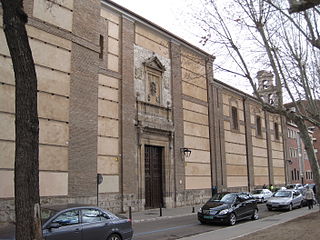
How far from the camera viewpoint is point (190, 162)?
30.8m

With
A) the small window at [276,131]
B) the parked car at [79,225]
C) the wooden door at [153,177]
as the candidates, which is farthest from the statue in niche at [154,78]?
the small window at [276,131]

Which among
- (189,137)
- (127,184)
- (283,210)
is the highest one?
(189,137)

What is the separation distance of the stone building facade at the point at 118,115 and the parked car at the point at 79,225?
686 cm

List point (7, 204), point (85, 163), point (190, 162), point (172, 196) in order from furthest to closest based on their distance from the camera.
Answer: point (190, 162) < point (172, 196) < point (85, 163) < point (7, 204)

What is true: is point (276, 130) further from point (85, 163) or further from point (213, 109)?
point (85, 163)

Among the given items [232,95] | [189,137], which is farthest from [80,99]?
[232,95]

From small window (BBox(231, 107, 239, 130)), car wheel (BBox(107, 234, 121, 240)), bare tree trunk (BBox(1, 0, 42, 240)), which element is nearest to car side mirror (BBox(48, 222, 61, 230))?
car wheel (BBox(107, 234, 121, 240))

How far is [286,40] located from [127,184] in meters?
12.4

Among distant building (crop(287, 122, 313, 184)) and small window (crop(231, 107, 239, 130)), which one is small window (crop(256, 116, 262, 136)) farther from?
distant building (crop(287, 122, 313, 184))

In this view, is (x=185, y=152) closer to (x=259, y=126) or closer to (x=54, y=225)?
(x=259, y=126)

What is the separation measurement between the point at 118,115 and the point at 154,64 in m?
5.89

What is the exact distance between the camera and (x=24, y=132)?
6.38 metres

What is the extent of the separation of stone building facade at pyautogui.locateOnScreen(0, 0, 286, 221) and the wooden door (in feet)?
0.23

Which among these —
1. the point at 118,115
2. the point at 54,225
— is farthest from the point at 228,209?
the point at 54,225
